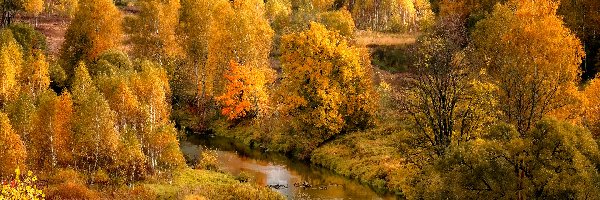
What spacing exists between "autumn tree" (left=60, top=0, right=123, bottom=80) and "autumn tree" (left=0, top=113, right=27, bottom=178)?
36782mm

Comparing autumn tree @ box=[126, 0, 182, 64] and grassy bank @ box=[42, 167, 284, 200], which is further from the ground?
autumn tree @ box=[126, 0, 182, 64]

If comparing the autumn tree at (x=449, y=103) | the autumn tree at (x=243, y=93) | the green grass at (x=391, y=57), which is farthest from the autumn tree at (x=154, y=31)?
the autumn tree at (x=449, y=103)

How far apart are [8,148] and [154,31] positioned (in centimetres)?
4294

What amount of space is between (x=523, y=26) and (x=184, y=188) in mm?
35439

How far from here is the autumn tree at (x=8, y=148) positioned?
4016 cm

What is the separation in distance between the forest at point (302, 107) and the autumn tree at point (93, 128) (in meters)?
0.11

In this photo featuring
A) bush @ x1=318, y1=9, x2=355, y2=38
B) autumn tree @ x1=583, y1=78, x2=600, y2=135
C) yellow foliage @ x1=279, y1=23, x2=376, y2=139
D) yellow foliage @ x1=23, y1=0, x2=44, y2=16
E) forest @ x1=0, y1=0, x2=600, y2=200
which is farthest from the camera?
yellow foliage @ x1=23, y1=0, x2=44, y2=16

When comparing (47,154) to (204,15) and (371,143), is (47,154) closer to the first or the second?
(371,143)

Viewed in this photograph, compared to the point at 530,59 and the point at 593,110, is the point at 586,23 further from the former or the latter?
the point at 593,110

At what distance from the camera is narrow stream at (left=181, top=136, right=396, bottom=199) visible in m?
51.3

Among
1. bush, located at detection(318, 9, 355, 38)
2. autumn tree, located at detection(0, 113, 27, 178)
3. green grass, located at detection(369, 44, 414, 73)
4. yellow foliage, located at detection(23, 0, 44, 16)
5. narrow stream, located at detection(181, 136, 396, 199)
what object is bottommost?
narrow stream, located at detection(181, 136, 396, 199)

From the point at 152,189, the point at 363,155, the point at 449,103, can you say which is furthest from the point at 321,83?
the point at 152,189

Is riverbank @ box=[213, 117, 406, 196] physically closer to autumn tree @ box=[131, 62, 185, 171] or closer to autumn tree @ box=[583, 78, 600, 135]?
autumn tree @ box=[583, 78, 600, 135]

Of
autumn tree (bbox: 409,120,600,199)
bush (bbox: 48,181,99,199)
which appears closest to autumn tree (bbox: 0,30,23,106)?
bush (bbox: 48,181,99,199)
